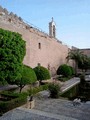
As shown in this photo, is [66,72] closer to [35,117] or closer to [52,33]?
[52,33]

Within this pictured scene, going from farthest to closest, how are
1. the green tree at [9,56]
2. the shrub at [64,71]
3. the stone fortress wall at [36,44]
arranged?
the shrub at [64,71]
the stone fortress wall at [36,44]
the green tree at [9,56]

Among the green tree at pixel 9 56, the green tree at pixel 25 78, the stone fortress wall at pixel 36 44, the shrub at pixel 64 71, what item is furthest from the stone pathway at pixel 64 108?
the shrub at pixel 64 71

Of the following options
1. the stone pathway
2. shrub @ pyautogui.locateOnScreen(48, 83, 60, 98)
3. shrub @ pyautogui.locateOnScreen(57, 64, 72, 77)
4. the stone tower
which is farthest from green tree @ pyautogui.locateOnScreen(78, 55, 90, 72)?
the stone pathway

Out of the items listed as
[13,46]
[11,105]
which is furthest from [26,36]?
[11,105]

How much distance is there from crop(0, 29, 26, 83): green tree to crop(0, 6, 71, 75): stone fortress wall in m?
A: 4.56

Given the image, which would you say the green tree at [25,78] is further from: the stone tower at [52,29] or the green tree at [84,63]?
the green tree at [84,63]

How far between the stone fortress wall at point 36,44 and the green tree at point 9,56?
15.0 ft

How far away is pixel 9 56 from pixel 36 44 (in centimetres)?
1044

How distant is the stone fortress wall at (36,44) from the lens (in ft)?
49.3

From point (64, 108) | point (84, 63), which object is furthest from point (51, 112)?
point (84, 63)

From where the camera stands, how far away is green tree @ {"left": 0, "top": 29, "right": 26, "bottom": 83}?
9.09 meters

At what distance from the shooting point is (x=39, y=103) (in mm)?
9898

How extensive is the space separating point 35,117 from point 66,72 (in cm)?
1599

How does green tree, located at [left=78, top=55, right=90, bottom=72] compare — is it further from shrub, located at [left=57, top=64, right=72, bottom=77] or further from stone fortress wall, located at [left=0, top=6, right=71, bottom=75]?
shrub, located at [left=57, top=64, right=72, bottom=77]
